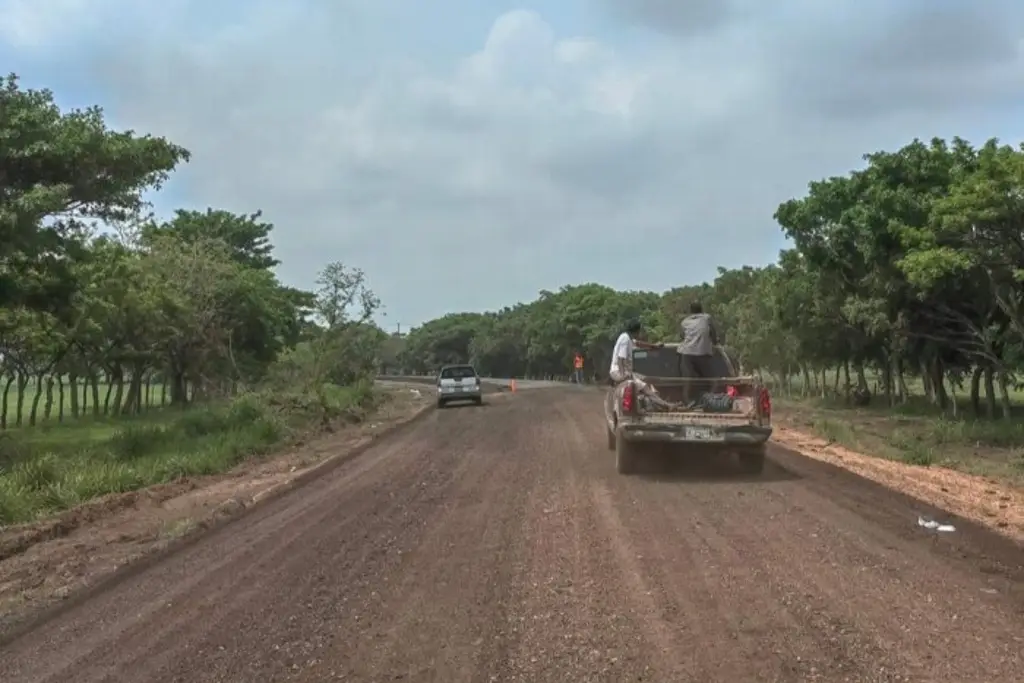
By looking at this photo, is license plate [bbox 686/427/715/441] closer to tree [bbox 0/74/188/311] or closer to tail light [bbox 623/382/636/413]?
tail light [bbox 623/382/636/413]

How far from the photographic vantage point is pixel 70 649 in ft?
20.9

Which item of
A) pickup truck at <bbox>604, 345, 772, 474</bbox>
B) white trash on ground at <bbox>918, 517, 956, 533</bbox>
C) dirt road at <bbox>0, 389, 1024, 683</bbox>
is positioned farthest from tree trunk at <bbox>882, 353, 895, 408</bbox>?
white trash on ground at <bbox>918, 517, 956, 533</bbox>

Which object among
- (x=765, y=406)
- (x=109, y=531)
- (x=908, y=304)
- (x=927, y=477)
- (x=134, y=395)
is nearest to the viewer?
(x=109, y=531)

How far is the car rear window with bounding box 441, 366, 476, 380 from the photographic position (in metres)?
40.2

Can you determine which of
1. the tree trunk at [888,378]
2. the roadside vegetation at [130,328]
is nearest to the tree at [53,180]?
the roadside vegetation at [130,328]

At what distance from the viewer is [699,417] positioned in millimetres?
13812

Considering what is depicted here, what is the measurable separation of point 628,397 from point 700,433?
1132 mm

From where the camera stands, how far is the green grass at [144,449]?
47.2 feet

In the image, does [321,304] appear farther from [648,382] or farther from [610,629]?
[610,629]

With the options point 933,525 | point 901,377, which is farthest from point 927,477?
point 901,377

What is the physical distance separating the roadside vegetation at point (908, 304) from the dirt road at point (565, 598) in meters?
8.48

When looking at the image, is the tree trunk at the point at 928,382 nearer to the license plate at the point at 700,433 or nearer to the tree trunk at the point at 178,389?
the license plate at the point at 700,433

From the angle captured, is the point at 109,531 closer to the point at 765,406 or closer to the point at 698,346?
the point at 765,406

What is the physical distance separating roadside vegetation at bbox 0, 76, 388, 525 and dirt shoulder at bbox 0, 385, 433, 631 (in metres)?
1.00
